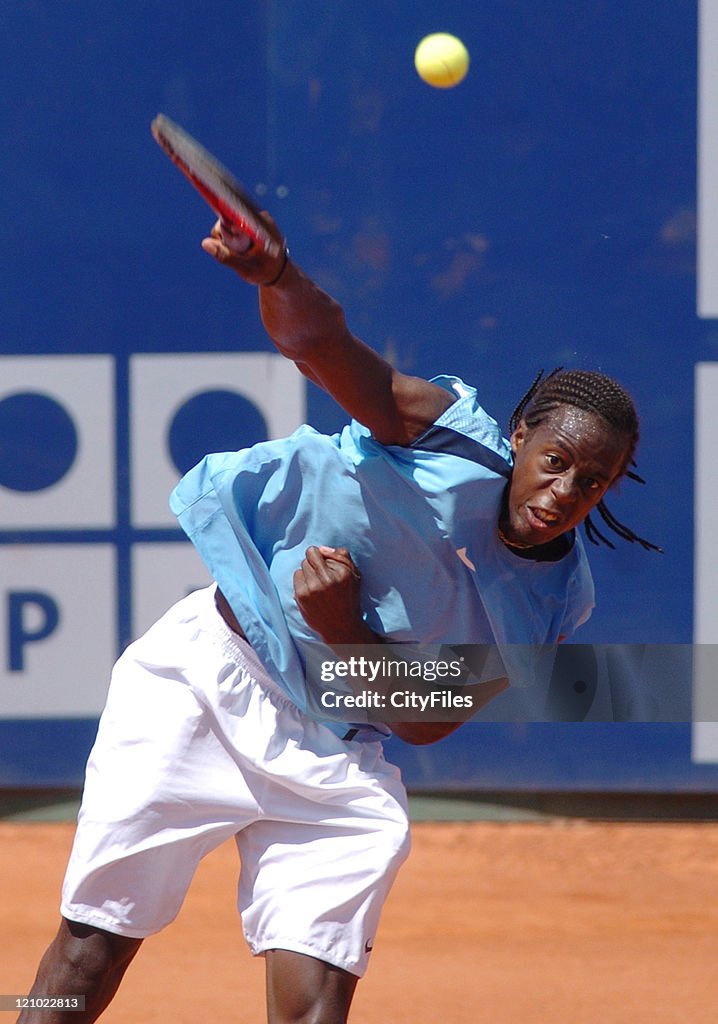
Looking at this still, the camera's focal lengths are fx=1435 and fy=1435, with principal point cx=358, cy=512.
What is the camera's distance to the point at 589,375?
2195mm

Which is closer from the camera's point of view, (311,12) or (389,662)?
(389,662)

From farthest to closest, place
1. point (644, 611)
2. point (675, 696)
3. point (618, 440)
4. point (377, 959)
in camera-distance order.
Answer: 1. point (644, 611)
2. point (675, 696)
3. point (377, 959)
4. point (618, 440)

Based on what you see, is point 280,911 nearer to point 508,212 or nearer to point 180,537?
Answer: point 180,537

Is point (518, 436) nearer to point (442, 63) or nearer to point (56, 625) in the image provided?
point (442, 63)

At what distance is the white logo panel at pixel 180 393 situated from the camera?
4219 millimetres

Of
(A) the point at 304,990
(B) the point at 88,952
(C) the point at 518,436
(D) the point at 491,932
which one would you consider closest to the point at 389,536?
(C) the point at 518,436

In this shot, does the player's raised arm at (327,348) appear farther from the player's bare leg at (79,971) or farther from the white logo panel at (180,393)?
the white logo panel at (180,393)

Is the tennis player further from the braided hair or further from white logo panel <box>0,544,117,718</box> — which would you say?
white logo panel <box>0,544,117,718</box>

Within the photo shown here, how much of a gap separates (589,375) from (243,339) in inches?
85.5

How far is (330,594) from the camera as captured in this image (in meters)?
2.09

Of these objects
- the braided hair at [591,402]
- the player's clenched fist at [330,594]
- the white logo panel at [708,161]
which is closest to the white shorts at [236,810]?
the player's clenched fist at [330,594]

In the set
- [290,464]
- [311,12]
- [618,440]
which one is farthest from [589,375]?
[311,12]

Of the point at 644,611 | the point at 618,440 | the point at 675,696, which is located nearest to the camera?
the point at 618,440

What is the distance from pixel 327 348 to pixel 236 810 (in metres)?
0.76
